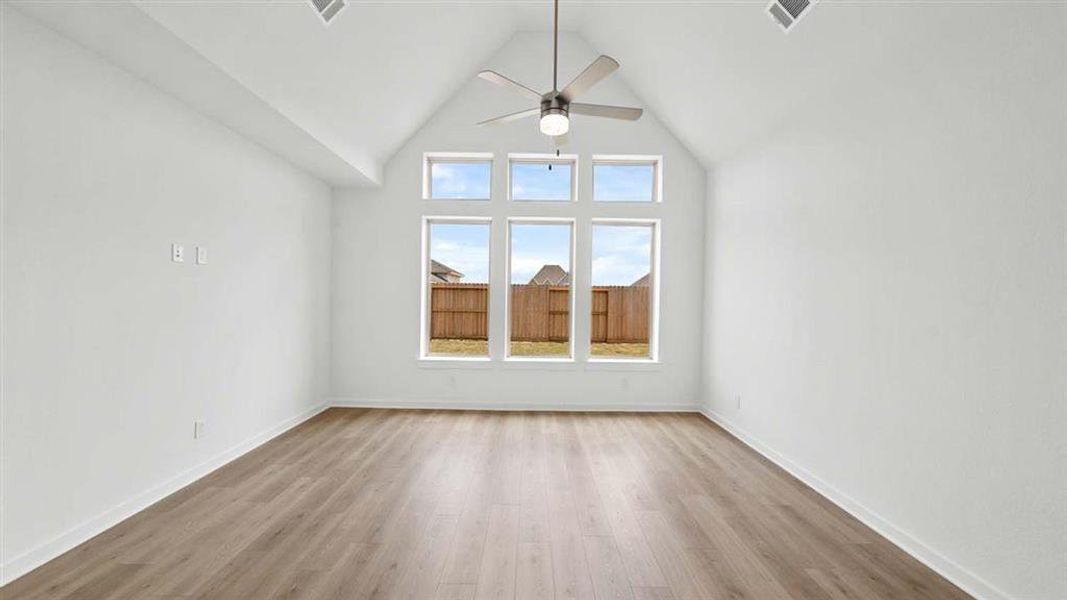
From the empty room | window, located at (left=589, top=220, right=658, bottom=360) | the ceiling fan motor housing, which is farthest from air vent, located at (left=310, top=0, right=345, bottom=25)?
window, located at (left=589, top=220, right=658, bottom=360)

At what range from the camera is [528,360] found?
5672 mm

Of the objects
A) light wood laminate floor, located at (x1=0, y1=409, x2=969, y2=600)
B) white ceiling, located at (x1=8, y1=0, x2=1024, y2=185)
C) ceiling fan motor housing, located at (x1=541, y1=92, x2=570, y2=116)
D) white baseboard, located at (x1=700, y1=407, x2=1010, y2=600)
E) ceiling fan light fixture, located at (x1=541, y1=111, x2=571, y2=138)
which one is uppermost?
white ceiling, located at (x1=8, y1=0, x2=1024, y2=185)

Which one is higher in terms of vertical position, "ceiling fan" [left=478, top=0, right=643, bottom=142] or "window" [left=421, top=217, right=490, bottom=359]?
"ceiling fan" [left=478, top=0, right=643, bottom=142]

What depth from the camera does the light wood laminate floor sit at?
2186 millimetres

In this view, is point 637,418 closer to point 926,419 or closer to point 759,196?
point 759,196

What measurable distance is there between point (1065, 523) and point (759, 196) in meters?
3.07

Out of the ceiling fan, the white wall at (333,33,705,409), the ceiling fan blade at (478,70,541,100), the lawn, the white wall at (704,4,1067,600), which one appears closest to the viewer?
the white wall at (704,4,1067,600)

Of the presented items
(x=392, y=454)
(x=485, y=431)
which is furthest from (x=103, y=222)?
(x=485, y=431)

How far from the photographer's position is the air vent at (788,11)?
299 centimetres

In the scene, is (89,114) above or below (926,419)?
above

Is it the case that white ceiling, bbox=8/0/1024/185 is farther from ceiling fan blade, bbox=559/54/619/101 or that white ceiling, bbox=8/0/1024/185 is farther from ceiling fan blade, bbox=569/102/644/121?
ceiling fan blade, bbox=559/54/619/101

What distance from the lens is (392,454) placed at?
4.01m

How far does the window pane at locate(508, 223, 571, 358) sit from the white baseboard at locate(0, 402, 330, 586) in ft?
9.75

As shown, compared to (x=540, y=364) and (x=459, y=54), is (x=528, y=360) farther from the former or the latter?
(x=459, y=54)
